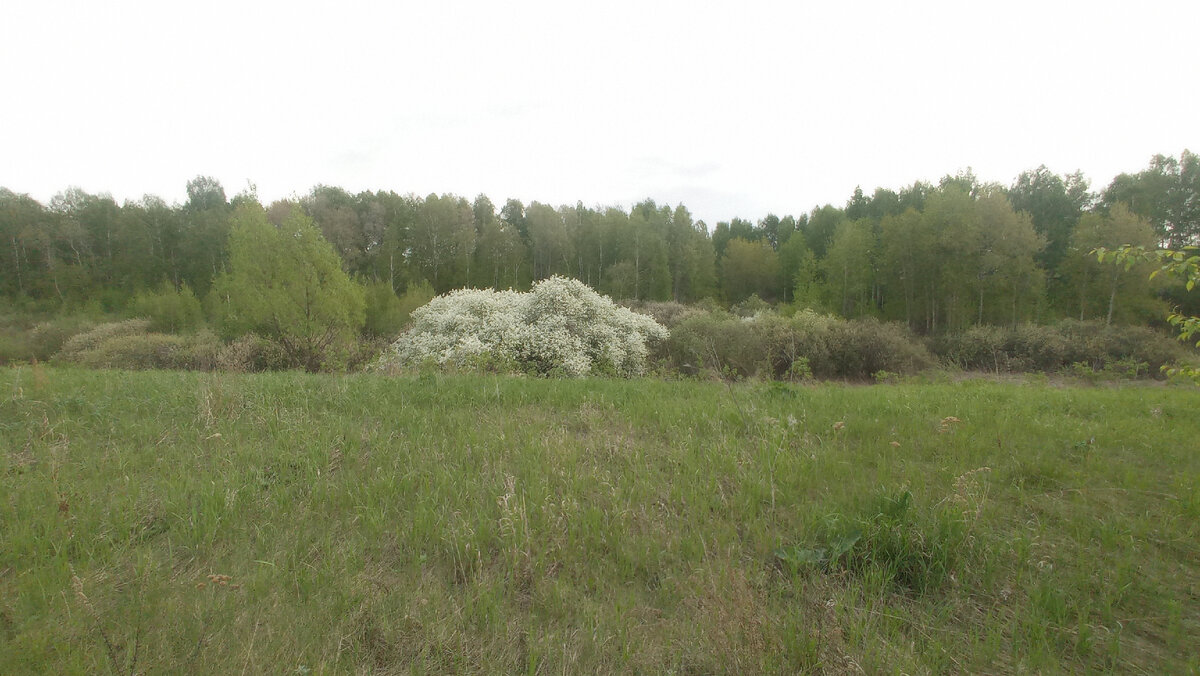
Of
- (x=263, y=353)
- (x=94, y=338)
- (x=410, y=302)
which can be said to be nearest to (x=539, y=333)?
(x=263, y=353)

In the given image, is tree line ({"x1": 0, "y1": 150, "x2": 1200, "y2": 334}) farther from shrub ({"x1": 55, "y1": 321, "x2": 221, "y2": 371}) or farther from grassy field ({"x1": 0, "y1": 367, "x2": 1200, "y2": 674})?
grassy field ({"x1": 0, "y1": 367, "x2": 1200, "y2": 674})

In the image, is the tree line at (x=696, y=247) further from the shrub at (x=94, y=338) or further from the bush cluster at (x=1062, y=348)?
the shrub at (x=94, y=338)

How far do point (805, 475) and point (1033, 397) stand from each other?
602cm

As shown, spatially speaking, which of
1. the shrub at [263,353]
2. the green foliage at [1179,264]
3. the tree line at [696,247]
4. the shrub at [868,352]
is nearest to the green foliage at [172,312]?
the tree line at [696,247]

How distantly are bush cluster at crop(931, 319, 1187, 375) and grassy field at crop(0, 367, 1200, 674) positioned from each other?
18355mm

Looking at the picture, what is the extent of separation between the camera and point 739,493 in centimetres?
352

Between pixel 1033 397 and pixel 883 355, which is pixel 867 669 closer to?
pixel 1033 397

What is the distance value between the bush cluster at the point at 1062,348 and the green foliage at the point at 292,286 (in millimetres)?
23814

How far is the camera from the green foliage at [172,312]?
95.9 feet

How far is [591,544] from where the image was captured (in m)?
3.02

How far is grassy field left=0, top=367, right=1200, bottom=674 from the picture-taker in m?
2.18

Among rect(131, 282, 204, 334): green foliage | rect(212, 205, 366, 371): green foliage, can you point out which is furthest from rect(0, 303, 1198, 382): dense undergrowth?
rect(131, 282, 204, 334): green foliage

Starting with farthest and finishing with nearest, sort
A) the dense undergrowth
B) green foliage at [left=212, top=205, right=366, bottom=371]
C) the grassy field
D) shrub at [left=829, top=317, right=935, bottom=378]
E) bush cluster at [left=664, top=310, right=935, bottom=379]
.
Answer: shrub at [left=829, top=317, right=935, bottom=378] → bush cluster at [left=664, top=310, right=935, bottom=379] → the dense undergrowth → green foliage at [left=212, top=205, right=366, bottom=371] → the grassy field

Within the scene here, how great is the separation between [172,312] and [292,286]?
64.7ft
